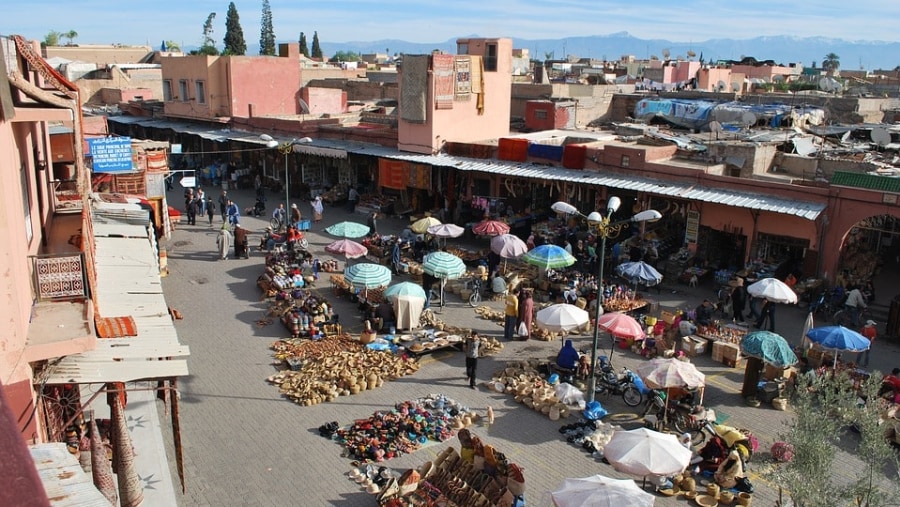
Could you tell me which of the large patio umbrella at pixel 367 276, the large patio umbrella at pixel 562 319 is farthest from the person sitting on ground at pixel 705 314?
the large patio umbrella at pixel 367 276

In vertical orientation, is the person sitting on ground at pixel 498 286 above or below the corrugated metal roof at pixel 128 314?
below

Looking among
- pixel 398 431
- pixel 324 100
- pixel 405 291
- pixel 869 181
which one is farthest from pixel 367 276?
pixel 324 100

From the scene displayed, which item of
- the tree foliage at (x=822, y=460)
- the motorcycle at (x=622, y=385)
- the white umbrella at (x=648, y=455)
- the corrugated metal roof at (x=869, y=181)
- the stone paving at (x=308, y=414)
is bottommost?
the stone paving at (x=308, y=414)

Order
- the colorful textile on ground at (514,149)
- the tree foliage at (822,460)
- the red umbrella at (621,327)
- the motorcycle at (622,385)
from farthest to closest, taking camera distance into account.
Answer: the colorful textile on ground at (514,149)
the red umbrella at (621,327)
the motorcycle at (622,385)
the tree foliage at (822,460)

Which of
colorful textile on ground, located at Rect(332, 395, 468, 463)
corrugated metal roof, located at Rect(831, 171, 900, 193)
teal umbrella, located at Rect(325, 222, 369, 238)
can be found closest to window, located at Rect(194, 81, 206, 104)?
teal umbrella, located at Rect(325, 222, 369, 238)

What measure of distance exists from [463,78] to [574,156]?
7.45 meters

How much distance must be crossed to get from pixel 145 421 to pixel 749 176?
20.1m

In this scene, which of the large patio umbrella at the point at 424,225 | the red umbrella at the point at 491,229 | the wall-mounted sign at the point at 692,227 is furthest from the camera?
the large patio umbrella at the point at 424,225

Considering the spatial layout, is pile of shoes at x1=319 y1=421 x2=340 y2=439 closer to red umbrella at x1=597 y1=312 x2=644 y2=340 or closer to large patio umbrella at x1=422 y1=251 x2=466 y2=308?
red umbrella at x1=597 y1=312 x2=644 y2=340

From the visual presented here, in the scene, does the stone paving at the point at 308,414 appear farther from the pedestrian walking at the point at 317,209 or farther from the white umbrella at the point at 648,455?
Result: the pedestrian walking at the point at 317,209

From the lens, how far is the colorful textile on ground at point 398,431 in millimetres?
12781

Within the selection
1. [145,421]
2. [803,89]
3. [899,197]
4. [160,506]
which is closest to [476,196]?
[899,197]

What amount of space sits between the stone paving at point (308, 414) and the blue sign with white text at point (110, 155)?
432 centimetres

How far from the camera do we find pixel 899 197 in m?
19.2
